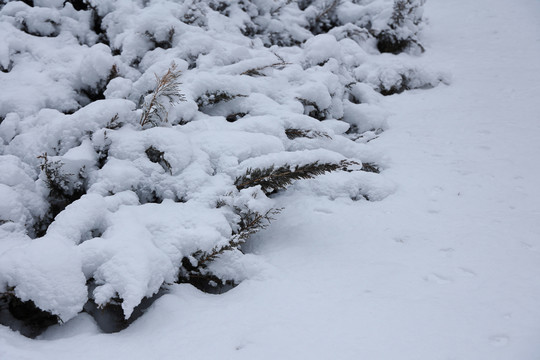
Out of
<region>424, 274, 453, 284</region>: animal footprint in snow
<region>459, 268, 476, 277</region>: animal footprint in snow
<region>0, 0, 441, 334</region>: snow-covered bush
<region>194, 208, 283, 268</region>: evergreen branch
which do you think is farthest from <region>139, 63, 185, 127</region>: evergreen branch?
<region>459, 268, 476, 277</region>: animal footprint in snow

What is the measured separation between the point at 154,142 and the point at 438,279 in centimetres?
204

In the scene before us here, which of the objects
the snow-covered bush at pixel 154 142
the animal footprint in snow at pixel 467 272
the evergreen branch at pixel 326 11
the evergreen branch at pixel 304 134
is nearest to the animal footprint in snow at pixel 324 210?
the snow-covered bush at pixel 154 142

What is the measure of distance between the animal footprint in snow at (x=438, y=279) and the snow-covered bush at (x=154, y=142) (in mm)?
896

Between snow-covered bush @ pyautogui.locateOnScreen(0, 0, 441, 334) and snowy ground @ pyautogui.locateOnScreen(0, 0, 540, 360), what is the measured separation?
0.56 feet

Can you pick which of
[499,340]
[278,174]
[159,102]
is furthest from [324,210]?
[159,102]

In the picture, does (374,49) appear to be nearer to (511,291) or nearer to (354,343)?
→ (511,291)

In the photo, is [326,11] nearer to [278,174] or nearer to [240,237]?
[278,174]

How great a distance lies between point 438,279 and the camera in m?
2.07

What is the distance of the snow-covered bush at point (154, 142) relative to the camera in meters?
1.79

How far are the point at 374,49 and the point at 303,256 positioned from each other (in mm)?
4827

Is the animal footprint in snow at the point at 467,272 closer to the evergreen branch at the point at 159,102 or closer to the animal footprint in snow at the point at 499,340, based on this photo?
the animal footprint in snow at the point at 499,340

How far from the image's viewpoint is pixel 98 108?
2588 millimetres

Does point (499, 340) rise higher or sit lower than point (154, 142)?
lower

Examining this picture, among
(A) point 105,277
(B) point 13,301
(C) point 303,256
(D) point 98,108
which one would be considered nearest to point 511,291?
(C) point 303,256
